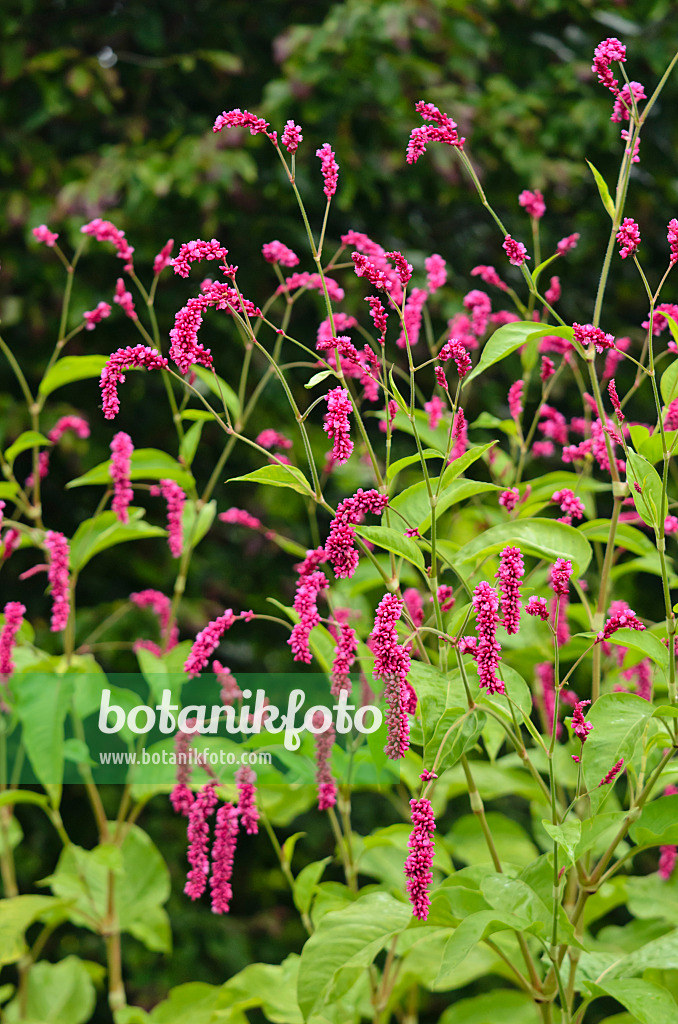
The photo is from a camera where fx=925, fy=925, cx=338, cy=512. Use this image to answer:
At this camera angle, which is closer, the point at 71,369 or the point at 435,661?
the point at 71,369

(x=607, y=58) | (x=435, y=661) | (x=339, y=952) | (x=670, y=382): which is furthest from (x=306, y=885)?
(x=607, y=58)

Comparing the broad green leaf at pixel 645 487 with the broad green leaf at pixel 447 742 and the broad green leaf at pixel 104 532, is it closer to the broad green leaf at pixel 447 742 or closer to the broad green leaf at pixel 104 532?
the broad green leaf at pixel 447 742

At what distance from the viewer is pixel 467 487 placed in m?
0.86

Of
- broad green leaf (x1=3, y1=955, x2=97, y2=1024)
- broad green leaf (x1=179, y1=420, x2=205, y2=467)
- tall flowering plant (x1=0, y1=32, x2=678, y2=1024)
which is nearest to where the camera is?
tall flowering plant (x1=0, y1=32, x2=678, y2=1024)

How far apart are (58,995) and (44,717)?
57cm

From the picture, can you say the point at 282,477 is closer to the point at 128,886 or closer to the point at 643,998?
the point at 643,998

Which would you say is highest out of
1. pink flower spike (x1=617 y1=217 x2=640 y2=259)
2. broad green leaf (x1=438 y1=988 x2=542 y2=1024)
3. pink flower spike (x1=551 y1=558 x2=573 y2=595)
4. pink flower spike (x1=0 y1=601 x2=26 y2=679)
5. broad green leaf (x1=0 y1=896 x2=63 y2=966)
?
pink flower spike (x1=617 y1=217 x2=640 y2=259)

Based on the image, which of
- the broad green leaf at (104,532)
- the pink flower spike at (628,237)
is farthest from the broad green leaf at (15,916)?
the pink flower spike at (628,237)

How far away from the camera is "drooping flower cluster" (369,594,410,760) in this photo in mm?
657

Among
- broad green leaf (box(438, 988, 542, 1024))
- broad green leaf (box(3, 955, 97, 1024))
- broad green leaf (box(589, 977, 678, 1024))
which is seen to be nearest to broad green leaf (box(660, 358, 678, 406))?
broad green leaf (box(589, 977, 678, 1024))

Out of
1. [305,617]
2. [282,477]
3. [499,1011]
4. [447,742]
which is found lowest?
[499,1011]

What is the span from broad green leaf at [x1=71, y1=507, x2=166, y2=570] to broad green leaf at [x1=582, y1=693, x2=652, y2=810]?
0.63 m

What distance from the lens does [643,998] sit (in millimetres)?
797

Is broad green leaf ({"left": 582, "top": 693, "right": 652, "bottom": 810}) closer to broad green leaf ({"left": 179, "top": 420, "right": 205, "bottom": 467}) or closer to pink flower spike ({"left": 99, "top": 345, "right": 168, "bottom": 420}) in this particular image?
pink flower spike ({"left": 99, "top": 345, "right": 168, "bottom": 420})
